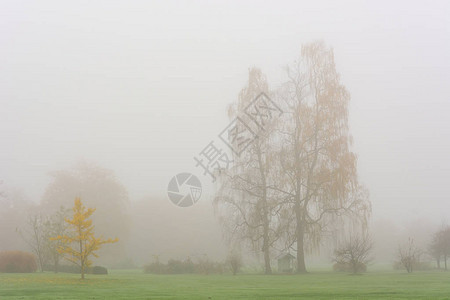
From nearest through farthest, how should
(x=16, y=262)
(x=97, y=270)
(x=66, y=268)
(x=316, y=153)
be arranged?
1. (x=316, y=153)
2. (x=97, y=270)
3. (x=16, y=262)
4. (x=66, y=268)

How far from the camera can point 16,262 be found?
112 ft

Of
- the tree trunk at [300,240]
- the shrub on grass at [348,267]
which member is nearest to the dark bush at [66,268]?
the tree trunk at [300,240]

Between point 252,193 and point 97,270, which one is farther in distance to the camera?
point 97,270

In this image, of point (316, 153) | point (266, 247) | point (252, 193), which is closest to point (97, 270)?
point (266, 247)

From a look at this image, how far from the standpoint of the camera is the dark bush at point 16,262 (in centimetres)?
3409

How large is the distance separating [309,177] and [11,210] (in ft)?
133

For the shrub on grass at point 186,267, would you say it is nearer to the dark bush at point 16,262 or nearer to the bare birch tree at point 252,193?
the bare birch tree at point 252,193

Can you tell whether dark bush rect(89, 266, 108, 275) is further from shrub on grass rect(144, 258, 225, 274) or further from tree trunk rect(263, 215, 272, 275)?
tree trunk rect(263, 215, 272, 275)


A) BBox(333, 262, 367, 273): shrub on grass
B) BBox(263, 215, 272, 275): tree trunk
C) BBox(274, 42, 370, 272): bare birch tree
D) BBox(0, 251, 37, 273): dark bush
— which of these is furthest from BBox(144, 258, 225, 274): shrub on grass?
BBox(0, 251, 37, 273): dark bush

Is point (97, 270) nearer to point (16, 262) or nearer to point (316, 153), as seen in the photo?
point (16, 262)

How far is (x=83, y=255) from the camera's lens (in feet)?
89.4

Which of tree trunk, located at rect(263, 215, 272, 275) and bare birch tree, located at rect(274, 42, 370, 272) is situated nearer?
bare birch tree, located at rect(274, 42, 370, 272)

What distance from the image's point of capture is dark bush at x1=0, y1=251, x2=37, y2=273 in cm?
3409

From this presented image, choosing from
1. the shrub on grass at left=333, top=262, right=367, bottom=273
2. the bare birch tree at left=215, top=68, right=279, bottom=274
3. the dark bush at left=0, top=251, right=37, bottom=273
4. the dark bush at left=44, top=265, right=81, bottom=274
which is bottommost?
the shrub on grass at left=333, top=262, right=367, bottom=273
